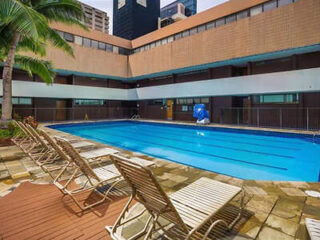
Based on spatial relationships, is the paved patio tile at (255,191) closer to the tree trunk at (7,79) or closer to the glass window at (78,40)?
the tree trunk at (7,79)

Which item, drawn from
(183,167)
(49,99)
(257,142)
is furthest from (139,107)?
(183,167)

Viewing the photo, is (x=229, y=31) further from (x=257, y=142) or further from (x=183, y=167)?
(x=183, y=167)

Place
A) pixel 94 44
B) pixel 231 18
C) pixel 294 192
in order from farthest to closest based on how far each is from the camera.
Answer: pixel 94 44, pixel 231 18, pixel 294 192

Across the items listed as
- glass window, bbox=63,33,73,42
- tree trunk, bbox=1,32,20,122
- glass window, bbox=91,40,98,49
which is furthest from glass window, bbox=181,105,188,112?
tree trunk, bbox=1,32,20,122

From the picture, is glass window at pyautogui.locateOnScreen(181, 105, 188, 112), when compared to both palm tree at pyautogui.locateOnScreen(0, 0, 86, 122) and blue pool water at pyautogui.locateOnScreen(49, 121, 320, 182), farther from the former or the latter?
palm tree at pyautogui.locateOnScreen(0, 0, 86, 122)

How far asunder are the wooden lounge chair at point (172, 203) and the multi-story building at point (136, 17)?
47.8 metres

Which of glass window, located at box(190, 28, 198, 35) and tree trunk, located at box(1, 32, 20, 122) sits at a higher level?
glass window, located at box(190, 28, 198, 35)

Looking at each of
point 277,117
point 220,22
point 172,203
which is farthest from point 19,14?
point 277,117

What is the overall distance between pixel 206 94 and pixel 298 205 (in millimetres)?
Answer: 14757

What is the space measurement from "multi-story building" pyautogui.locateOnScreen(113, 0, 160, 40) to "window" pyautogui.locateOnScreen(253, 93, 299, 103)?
38.1 metres

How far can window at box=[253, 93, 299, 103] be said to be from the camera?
42.9 ft

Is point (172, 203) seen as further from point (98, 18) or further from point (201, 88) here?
point (98, 18)

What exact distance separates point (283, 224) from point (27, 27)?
8.01 metres

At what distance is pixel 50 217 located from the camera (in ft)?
8.14
